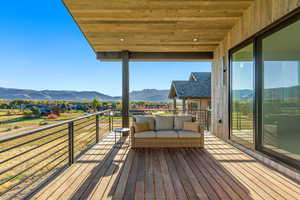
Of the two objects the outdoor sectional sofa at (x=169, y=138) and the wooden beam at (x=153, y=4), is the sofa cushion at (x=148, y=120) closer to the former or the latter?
the outdoor sectional sofa at (x=169, y=138)

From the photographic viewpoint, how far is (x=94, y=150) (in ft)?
12.6

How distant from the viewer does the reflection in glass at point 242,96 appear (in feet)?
12.2

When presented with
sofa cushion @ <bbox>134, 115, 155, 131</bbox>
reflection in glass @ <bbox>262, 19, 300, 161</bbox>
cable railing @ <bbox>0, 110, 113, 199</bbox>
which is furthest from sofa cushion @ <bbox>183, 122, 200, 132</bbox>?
cable railing @ <bbox>0, 110, 113, 199</bbox>

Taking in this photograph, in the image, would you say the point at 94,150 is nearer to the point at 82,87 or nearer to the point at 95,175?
the point at 95,175

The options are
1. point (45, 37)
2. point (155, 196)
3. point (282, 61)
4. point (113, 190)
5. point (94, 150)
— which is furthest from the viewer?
point (45, 37)

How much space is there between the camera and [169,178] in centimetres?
250

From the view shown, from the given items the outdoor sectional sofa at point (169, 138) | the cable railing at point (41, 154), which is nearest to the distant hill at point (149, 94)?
the cable railing at point (41, 154)

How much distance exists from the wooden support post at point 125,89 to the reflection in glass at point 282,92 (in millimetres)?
3772

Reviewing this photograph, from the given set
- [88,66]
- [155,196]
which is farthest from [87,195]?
[88,66]

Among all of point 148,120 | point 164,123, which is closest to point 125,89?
point 148,120

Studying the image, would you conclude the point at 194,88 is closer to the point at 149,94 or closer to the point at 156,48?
the point at 156,48

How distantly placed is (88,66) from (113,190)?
89.3 ft

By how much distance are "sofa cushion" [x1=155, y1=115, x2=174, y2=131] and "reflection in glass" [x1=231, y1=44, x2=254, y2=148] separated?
5.59 feet

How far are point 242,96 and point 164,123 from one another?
2097 mm
